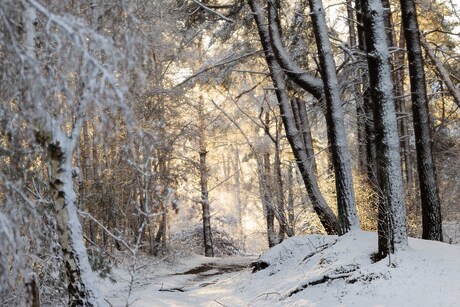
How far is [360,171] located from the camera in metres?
13.7

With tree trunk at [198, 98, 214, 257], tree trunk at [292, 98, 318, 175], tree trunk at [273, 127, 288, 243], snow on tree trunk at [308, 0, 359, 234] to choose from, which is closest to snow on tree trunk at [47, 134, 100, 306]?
snow on tree trunk at [308, 0, 359, 234]

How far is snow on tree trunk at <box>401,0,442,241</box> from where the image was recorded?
8.63 m

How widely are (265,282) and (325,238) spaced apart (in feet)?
4.94

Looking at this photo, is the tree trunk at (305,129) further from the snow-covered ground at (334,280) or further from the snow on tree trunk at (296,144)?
the snow-covered ground at (334,280)

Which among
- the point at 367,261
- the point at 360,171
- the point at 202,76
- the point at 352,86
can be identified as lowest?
the point at 367,261

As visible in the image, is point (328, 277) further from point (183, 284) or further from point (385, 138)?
point (183, 284)

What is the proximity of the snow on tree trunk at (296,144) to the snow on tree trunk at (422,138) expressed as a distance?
Result: 2.32 metres

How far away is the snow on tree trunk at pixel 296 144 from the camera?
10656 millimetres

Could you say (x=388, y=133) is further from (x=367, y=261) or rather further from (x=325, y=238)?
(x=325, y=238)

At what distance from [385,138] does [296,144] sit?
13.8ft

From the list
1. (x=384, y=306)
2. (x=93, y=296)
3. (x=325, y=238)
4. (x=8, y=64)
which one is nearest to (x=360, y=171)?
(x=325, y=238)

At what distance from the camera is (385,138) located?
705 centimetres

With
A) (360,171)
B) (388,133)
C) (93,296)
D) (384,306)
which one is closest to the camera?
(93,296)

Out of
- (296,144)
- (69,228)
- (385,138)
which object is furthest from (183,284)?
(69,228)
